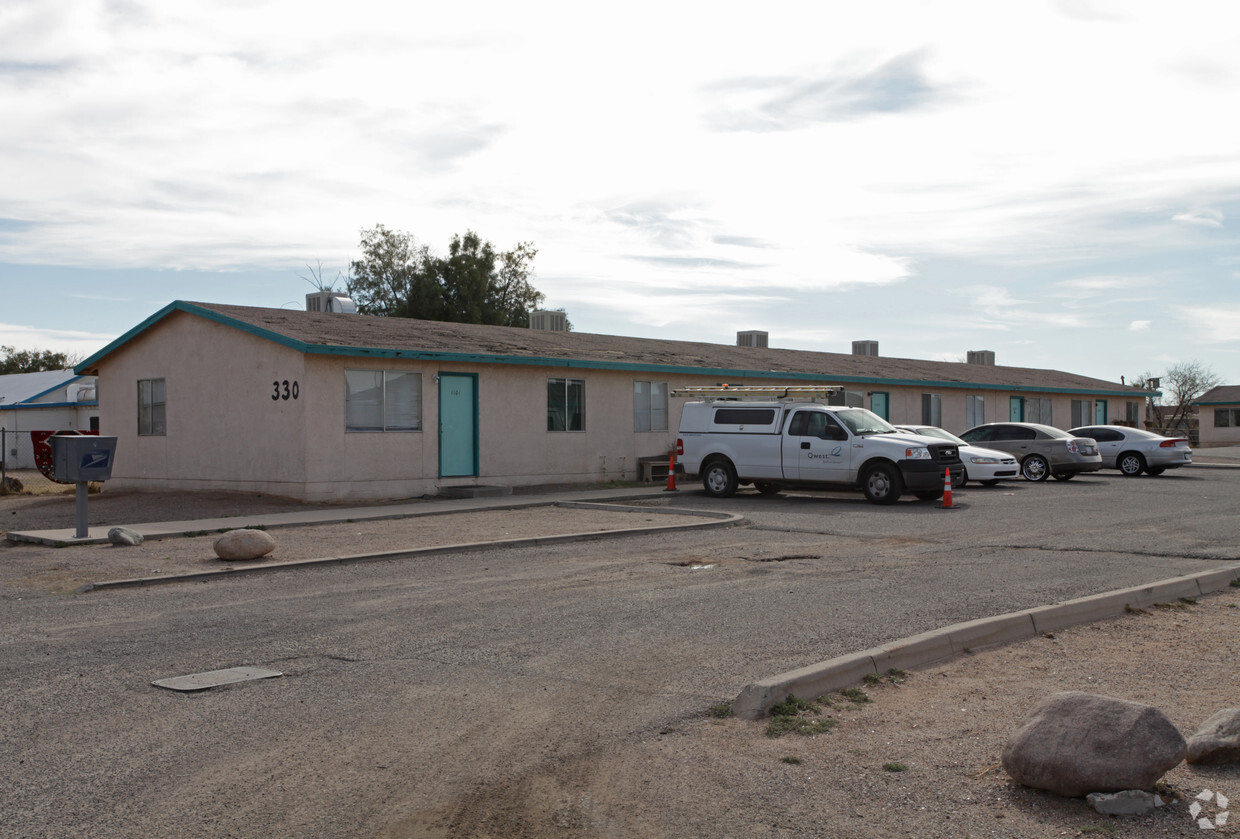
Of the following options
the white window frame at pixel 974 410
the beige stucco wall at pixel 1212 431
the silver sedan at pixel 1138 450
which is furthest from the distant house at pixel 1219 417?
the silver sedan at pixel 1138 450

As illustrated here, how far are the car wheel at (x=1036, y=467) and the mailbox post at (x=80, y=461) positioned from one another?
2058cm

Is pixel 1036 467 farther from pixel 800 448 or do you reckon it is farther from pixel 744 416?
pixel 744 416

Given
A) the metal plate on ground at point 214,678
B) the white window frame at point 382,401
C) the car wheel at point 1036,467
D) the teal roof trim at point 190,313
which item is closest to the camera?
the metal plate on ground at point 214,678

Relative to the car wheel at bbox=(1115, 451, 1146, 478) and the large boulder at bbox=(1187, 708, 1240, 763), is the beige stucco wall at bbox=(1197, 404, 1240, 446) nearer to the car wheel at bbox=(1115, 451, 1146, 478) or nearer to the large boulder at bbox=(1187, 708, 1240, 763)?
the car wheel at bbox=(1115, 451, 1146, 478)

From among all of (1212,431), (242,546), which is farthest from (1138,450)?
(1212,431)

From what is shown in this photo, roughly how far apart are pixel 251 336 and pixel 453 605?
1282 cm

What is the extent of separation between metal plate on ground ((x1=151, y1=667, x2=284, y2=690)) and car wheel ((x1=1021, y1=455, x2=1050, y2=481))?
884 inches

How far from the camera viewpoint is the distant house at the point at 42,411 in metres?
40.1

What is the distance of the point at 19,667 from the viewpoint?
7188 mm

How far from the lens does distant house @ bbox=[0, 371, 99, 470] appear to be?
40.1 meters

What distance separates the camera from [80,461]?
1398 cm

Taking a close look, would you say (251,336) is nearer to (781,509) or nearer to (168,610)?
(781,509)

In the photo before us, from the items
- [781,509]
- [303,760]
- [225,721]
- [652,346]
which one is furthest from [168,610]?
[652,346]

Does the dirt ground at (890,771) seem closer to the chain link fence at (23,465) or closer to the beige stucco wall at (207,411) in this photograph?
the beige stucco wall at (207,411)
